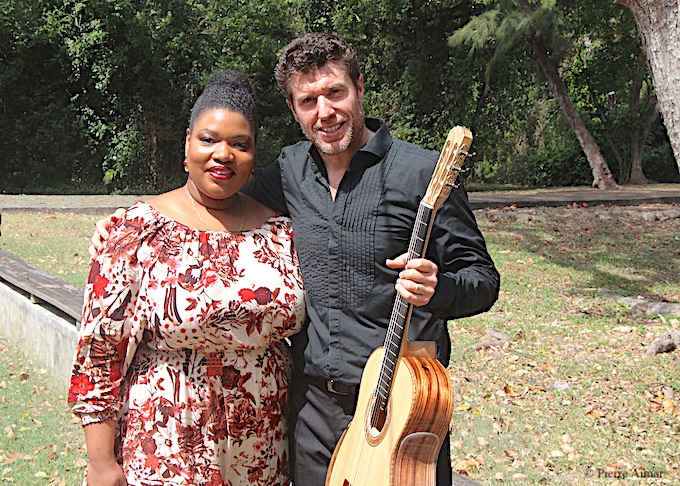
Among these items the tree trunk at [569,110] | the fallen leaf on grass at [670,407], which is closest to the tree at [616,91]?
the tree trunk at [569,110]

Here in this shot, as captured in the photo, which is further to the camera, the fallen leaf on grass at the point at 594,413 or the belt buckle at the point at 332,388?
the fallen leaf on grass at the point at 594,413

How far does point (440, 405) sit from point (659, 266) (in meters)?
9.08

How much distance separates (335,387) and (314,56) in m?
1.05

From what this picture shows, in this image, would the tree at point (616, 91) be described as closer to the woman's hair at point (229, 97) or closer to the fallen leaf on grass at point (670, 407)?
the fallen leaf on grass at point (670, 407)

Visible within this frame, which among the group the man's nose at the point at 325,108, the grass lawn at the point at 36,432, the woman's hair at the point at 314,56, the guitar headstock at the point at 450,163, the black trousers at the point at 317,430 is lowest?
the grass lawn at the point at 36,432

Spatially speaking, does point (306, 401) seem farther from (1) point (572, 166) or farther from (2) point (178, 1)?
(1) point (572, 166)

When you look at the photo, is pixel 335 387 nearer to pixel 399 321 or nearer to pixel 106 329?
pixel 399 321

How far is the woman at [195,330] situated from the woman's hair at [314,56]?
181 millimetres

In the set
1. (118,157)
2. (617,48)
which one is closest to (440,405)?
(118,157)

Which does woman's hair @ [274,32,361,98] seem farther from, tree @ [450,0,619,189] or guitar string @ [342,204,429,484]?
tree @ [450,0,619,189]

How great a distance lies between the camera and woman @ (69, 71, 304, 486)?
251 cm

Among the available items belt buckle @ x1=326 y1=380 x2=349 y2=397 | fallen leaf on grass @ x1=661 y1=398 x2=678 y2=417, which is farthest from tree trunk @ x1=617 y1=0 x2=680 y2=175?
Answer: belt buckle @ x1=326 y1=380 x2=349 y2=397

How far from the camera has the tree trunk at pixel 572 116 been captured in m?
18.7

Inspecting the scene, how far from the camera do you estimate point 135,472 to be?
2.57m
